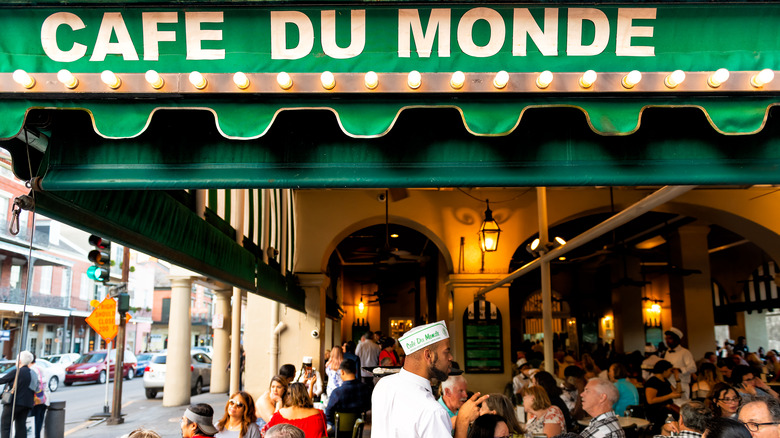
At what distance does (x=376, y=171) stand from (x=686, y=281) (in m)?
13.5

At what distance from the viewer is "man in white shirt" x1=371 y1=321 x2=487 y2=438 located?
2.63m

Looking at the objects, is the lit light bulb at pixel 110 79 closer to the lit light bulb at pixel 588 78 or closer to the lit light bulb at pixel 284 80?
the lit light bulb at pixel 284 80

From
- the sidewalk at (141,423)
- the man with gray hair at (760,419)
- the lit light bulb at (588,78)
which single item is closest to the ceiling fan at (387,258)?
the sidewalk at (141,423)

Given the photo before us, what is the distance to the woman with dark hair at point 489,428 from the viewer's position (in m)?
3.92

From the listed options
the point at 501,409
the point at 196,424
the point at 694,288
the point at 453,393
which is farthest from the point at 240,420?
the point at 694,288

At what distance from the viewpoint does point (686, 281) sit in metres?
14.0

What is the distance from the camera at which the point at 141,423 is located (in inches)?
502

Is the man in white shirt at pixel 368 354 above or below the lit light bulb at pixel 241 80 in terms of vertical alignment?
below

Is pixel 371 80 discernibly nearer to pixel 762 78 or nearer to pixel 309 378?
pixel 762 78

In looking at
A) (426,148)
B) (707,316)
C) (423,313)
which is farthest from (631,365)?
(426,148)

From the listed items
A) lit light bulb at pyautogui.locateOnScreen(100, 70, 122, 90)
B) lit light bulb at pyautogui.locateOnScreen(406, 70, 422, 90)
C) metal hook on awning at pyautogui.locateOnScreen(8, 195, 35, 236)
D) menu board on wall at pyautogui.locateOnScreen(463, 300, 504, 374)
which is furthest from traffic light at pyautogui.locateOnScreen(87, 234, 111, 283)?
lit light bulb at pyautogui.locateOnScreen(406, 70, 422, 90)

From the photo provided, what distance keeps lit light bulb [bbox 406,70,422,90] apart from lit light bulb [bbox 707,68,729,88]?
3.70ft

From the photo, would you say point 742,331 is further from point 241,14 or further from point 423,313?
point 241,14

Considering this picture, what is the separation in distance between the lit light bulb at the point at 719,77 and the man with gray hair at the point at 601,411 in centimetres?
296
